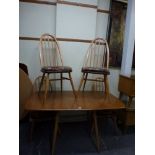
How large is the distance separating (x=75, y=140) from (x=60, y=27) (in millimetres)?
1592

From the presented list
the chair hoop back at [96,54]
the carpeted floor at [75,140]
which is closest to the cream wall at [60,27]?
the chair hoop back at [96,54]

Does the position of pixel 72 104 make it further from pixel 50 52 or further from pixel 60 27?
pixel 60 27

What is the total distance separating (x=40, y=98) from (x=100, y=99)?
2.56ft

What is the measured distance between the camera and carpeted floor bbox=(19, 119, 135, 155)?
204cm

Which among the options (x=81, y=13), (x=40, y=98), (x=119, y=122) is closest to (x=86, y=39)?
(x=81, y=13)

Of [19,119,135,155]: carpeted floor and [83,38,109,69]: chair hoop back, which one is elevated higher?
[83,38,109,69]: chair hoop back

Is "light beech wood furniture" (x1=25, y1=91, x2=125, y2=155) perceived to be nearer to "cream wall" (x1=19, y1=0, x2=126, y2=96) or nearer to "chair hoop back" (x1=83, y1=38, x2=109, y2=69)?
"cream wall" (x1=19, y1=0, x2=126, y2=96)

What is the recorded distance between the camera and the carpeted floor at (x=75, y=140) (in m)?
2.04

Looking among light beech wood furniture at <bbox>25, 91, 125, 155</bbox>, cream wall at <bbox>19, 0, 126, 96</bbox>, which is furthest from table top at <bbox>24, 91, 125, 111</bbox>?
cream wall at <bbox>19, 0, 126, 96</bbox>

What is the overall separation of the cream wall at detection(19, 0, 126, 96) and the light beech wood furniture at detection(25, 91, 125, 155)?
0.42 meters

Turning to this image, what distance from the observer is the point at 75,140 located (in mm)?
2285

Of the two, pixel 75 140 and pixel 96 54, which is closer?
pixel 75 140

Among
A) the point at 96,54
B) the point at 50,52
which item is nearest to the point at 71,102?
the point at 50,52
